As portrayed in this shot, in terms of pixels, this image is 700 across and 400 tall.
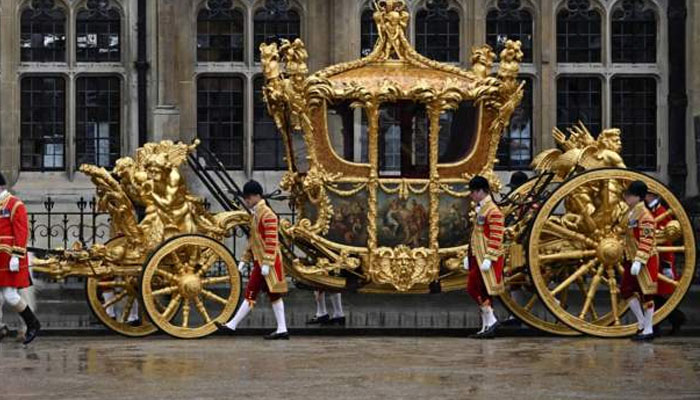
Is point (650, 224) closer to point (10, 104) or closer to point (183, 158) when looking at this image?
point (183, 158)

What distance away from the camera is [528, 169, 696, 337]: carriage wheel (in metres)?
20.0

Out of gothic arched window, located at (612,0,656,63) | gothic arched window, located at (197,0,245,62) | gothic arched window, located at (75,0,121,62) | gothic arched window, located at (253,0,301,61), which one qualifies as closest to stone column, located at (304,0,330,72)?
gothic arched window, located at (253,0,301,61)

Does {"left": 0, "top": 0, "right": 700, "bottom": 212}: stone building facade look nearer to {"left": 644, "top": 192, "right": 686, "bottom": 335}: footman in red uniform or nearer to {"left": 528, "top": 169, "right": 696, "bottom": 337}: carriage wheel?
{"left": 528, "top": 169, "right": 696, "bottom": 337}: carriage wheel

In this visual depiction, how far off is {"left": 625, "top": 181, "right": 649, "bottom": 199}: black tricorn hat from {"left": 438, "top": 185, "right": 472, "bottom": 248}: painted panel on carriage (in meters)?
1.72

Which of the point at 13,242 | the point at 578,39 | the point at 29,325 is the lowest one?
the point at 29,325

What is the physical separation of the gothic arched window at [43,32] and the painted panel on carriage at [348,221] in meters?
8.51

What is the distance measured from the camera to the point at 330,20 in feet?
91.2

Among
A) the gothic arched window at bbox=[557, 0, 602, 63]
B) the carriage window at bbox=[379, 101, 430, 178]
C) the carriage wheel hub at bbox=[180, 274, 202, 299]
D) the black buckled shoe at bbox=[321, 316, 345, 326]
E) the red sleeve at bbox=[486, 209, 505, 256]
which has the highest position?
the gothic arched window at bbox=[557, 0, 602, 63]

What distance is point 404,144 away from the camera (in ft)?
67.9

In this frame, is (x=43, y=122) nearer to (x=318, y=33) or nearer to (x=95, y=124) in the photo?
(x=95, y=124)

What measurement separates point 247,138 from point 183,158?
23.7ft

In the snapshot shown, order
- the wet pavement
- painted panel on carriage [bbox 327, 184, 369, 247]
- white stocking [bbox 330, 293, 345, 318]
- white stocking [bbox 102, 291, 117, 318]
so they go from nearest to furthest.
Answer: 1. the wet pavement
2. painted panel on carriage [bbox 327, 184, 369, 247]
3. white stocking [bbox 102, 291, 117, 318]
4. white stocking [bbox 330, 293, 345, 318]

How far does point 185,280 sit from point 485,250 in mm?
2916

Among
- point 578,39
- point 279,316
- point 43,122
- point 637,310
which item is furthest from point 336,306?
point 578,39
